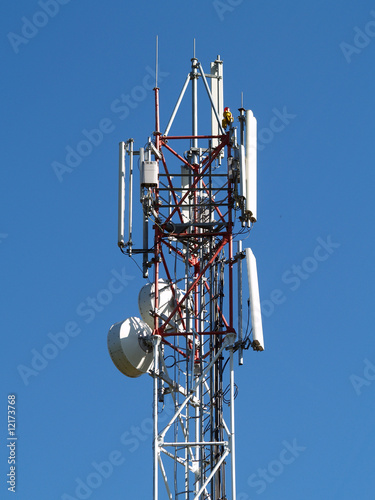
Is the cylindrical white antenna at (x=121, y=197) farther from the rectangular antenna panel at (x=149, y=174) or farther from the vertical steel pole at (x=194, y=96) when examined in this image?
the vertical steel pole at (x=194, y=96)

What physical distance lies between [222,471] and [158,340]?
409cm

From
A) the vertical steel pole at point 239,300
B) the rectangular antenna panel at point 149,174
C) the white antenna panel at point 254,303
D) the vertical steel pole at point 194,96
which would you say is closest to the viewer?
the white antenna panel at point 254,303

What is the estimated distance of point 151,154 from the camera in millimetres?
43219

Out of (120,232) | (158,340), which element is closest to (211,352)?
(158,340)

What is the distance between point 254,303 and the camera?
136 ft

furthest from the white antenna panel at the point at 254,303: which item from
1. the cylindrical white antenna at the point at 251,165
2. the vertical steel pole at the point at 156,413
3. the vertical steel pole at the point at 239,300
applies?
the vertical steel pole at the point at 156,413

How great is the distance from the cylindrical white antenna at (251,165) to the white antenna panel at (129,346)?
15.2 ft

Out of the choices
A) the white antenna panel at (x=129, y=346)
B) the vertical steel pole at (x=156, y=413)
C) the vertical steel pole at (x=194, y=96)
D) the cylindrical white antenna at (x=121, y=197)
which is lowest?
the vertical steel pole at (x=156, y=413)

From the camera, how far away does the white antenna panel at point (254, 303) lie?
134ft

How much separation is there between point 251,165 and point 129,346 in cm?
621

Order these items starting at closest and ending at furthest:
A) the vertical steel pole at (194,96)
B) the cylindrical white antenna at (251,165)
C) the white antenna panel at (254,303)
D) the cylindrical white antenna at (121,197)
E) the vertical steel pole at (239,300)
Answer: the white antenna panel at (254,303), the vertical steel pole at (239,300), the cylindrical white antenna at (251,165), the cylindrical white antenna at (121,197), the vertical steel pole at (194,96)

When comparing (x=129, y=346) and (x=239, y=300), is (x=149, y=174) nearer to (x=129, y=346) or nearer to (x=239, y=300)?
(x=239, y=300)

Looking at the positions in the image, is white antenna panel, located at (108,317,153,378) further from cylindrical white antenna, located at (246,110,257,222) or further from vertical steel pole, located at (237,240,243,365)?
cylindrical white antenna, located at (246,110,257,222)

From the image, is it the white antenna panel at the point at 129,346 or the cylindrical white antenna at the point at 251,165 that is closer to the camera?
the cylindrical white antenna at the point at 251,165
